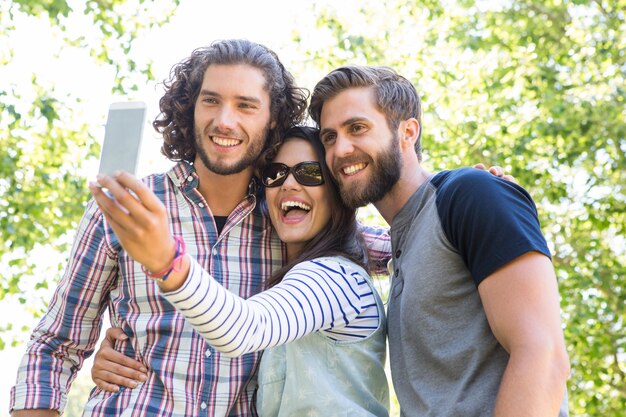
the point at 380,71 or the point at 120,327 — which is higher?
the point at 380,71

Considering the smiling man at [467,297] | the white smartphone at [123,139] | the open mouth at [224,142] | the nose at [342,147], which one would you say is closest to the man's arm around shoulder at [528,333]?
the smiling man at [467,297]

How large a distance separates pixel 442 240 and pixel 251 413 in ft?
2.93

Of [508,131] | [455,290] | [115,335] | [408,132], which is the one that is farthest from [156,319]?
[508,131]

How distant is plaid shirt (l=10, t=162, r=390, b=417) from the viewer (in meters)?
2.61

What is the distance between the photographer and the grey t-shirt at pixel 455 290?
7.10 feet

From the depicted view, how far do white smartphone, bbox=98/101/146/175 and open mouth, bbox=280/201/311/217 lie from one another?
3.76 feet

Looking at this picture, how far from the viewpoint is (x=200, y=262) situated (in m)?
2.77

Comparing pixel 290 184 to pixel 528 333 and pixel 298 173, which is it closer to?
pixel 298 173

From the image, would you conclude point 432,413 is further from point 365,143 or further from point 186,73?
point 186,73

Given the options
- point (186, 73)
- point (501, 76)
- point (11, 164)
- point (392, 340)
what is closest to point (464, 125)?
point (501, 76)

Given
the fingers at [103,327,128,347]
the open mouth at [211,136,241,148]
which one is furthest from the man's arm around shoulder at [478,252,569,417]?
the fingers at [103,327,128,347]

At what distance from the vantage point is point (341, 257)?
266cm

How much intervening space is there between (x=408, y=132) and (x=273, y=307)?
3.79ft

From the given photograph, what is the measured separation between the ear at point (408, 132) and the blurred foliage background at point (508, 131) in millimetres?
5708
